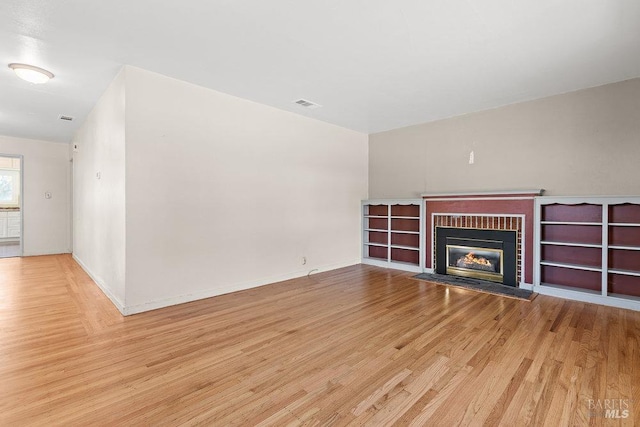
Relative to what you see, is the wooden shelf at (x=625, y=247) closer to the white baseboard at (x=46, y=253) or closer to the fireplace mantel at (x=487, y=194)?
the fireplace mantel at (x=487, y=194)

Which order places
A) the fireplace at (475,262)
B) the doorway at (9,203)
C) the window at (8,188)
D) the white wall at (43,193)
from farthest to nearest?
1. the window at (8,188)
2. the doorway at (9,203)
3. the white wall at (43,193)
4. the fireplace at (475,262)

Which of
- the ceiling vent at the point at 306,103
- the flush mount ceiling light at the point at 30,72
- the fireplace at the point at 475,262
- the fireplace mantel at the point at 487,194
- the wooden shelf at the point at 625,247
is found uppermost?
the ceiling vent at the point at 306,103

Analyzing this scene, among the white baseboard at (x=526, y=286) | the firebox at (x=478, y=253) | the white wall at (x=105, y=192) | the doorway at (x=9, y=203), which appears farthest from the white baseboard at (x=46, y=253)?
the white baseboard at (x=526, y=286)

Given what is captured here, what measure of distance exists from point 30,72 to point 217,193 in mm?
2280

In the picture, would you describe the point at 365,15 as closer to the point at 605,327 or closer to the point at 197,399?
the point at 197,399

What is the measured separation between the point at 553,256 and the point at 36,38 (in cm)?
628

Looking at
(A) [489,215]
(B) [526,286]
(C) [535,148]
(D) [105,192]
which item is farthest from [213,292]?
(C) [535,148]

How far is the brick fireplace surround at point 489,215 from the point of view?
417 cm

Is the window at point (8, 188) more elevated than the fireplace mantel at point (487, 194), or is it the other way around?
the window at point (8, 188)

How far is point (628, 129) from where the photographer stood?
3.60 m

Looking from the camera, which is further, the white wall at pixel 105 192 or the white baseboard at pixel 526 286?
the white baseboard at pixel 526 286

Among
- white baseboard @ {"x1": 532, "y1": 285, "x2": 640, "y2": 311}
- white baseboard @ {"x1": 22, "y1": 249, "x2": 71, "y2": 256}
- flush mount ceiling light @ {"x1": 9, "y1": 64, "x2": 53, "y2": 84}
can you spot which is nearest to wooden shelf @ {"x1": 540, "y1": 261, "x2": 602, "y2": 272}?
white baseboard @ {"x1": 532, "y1": 285, "x2": 640, "y2": 311}

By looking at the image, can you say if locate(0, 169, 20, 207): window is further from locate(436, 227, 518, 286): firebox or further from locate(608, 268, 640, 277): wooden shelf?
locate(608, 268, 640, 277): wooden shelf

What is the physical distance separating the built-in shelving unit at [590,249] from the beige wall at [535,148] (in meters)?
0.26
